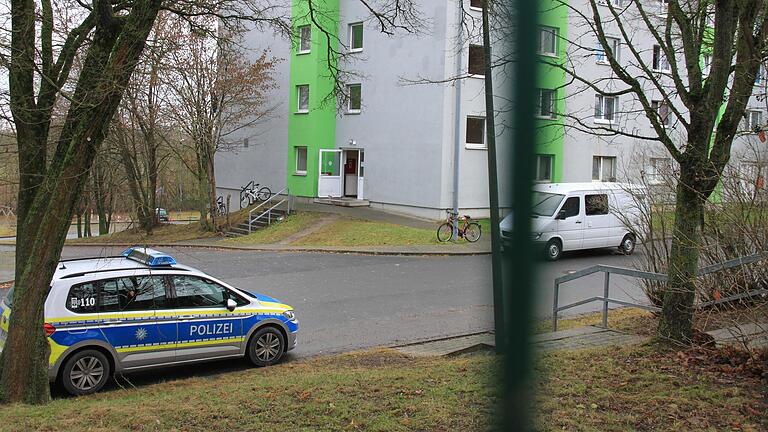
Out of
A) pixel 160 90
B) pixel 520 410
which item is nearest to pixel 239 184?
pixel 160 90

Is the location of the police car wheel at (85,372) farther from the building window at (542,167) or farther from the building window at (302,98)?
the building window at (302,98)

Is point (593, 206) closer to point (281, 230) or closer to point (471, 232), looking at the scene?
point (471, 232)

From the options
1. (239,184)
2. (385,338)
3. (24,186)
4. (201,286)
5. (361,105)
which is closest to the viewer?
(24,186)

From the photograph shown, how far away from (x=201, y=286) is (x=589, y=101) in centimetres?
2131

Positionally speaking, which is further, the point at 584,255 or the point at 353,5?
the point at 353,5

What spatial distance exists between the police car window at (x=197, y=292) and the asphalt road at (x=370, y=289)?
1.26 meters

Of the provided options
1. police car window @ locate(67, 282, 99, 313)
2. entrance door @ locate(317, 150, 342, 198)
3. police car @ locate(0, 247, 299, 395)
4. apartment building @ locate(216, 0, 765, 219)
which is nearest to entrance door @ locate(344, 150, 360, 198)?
apartment building @ locate(216, 0, 765, 219)

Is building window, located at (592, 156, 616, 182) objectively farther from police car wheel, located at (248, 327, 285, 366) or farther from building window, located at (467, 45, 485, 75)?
building window, located at (467, 45, 485, 75)

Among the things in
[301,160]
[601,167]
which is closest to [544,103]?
[601,167]

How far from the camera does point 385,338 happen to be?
11.0 metres

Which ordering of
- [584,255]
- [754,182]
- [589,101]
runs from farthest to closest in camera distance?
1. [589,101]
2. [584,255]
3. [754,182]

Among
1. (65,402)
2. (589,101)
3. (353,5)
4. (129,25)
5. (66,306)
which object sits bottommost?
(65,402)

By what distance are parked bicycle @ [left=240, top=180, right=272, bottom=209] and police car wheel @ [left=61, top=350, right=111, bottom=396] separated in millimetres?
26064

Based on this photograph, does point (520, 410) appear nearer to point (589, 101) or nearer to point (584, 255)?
point (584, 255)
